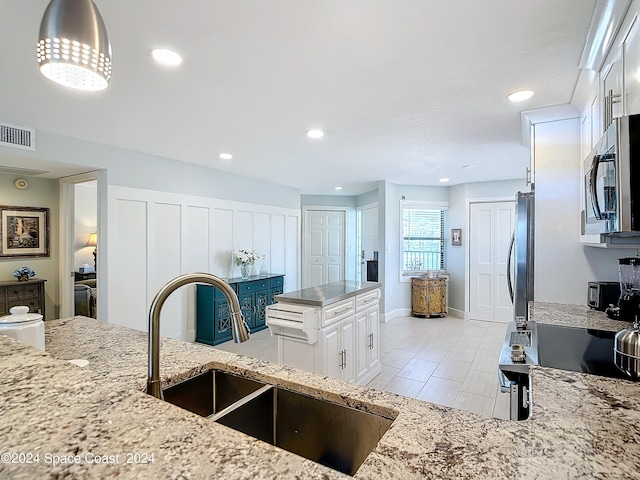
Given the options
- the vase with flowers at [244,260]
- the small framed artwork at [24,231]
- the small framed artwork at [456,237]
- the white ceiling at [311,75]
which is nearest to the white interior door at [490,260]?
the small framed artwork at [456,237]

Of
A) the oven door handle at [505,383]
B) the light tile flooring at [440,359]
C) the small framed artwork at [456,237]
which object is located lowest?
the light tile flooring at [440,359]

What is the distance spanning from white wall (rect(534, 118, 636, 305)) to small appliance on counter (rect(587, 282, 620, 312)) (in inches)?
7.0

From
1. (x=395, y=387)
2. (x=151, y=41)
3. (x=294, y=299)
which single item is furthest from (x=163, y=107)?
(x=395, y=387)

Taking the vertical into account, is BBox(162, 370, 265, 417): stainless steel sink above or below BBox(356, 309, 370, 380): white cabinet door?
above

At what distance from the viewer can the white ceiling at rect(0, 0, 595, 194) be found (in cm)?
155

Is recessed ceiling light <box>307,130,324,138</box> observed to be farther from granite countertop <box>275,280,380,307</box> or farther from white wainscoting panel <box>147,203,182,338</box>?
white wainscoting panel <box>147,203,182,338</box>

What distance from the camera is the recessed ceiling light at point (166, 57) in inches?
72.8

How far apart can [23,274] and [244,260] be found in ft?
9.32

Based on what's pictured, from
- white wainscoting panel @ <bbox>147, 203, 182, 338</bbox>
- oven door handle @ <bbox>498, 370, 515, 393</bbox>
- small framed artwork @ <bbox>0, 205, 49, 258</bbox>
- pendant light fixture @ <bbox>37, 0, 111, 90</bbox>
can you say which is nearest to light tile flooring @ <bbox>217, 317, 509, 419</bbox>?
white wainscoting panel @ <bbox>147, 203, 182, 338</bbox>

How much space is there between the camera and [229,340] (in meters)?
4.75

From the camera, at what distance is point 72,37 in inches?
35.3

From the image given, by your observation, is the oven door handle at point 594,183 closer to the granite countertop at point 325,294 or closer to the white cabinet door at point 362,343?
the granite countertop at point 325,294

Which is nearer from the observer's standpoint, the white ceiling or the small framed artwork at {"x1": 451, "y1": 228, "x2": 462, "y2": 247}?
the white ceiling

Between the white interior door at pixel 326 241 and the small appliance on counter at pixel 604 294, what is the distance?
18.3 feet
